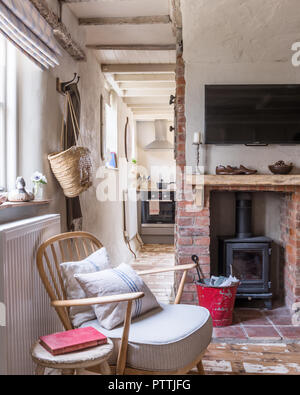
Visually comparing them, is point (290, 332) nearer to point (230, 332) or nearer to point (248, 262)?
point (230, 332)

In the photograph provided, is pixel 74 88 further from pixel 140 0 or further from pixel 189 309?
pixel 189 309

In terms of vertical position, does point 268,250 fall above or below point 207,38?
below

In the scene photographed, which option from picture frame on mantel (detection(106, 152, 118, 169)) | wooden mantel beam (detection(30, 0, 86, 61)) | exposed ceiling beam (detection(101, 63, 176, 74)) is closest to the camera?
wooden mantel beam (detection(30, 0, 86, 61))

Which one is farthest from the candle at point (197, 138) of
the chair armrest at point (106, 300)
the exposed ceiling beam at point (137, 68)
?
the chair armrest at point (106, 300)

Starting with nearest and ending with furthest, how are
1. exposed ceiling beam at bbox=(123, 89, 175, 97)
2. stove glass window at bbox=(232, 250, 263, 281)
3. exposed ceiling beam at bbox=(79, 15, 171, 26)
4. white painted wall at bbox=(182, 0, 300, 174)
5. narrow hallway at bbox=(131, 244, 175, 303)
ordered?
white painted wall at bbox=(182, 0, 300, 174) → exposed ceiling beam at bbox=(79, 15, 171, 26) → stove glass window at bbox=(232, 250, 263, 281) → narrow hallway at bbox=(131, 244, 175, 303) → exposed ceiling beam at bbox=(123, 89, 175, 97)

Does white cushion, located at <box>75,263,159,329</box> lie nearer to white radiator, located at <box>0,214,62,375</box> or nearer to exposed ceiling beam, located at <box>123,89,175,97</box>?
white radiator, located at <box>0,214,62,375</box>

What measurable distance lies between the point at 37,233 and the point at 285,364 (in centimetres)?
180

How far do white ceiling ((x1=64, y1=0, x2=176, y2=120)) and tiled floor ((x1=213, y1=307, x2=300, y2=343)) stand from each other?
269 cm

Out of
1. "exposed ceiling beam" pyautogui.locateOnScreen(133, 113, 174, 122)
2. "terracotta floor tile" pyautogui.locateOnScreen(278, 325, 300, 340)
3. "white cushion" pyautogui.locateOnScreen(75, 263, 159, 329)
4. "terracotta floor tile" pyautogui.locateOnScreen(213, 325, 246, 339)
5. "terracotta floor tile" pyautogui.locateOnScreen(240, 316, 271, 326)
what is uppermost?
"exposed ceiling beam" pyautogui.locateOnScreen(133, 113, 174, 122)

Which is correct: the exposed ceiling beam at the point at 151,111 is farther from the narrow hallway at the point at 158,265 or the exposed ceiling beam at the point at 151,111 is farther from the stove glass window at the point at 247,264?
the stove glass window at the point at 247,264

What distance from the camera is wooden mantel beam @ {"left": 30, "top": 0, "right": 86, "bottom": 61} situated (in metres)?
2.42

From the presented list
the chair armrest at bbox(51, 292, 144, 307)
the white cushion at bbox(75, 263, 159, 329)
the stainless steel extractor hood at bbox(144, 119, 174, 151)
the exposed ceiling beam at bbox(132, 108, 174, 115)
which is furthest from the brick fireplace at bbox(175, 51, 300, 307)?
the stainless steel extractor hood at bbox(144, 119, 174, 151)

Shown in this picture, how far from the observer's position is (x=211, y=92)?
346cm
